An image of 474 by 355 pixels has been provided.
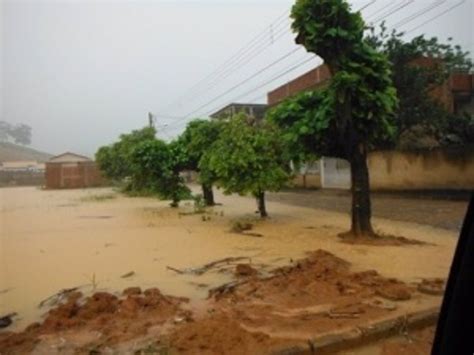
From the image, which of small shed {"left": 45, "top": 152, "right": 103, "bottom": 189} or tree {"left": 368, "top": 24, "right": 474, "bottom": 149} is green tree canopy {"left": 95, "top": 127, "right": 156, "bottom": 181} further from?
tree {"left": 368, "top": 24, "right": 474, "bottom": 149}

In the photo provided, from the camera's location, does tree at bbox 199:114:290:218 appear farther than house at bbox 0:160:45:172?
No

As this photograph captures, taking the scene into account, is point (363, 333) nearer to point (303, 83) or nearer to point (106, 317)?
point (106, 317)

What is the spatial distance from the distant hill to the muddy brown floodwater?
5291 centimetres

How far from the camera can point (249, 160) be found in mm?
12039

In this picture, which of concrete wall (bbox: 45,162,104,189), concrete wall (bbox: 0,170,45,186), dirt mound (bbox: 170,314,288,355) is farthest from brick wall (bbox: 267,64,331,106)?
concrete wall (bbox: 0,170,45,186)

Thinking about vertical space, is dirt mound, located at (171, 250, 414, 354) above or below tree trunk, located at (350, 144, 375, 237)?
below

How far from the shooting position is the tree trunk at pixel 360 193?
950 cm

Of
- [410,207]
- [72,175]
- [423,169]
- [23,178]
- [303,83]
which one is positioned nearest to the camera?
[410,207]

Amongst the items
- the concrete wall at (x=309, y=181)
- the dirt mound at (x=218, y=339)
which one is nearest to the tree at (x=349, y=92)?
the dirt mound at (x=218, y=339)

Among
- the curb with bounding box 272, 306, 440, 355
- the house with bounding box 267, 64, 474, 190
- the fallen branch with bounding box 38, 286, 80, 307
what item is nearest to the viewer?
the curb with bounding box 272, 306, 440, 355

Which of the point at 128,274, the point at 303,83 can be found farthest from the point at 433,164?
the point at 128,274

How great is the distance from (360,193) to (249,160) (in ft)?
11.5

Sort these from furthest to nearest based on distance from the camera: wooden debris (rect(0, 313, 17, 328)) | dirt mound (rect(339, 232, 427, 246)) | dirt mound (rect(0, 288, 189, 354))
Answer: dirt mound (rect(339, 232, 427, 246)) < wooden debris (rect(0, 313, 17, 328)) < dirt mound (rect(0, 288, 189, 354))

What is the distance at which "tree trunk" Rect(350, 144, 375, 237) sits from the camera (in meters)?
9.50
